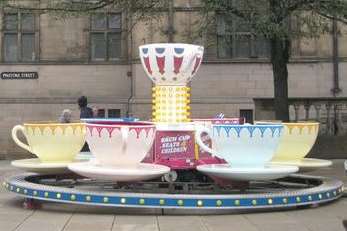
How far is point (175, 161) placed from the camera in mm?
12922

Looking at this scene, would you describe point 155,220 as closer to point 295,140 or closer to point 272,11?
point 295,140

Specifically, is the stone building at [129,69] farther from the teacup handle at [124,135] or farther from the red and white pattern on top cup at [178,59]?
the teacup handle at [124,135]

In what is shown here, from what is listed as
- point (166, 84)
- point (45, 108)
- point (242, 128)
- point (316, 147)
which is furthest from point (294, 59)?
point (242, 128)

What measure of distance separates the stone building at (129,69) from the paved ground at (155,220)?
1160 centimetres

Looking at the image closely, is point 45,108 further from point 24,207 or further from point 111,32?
point 24,207

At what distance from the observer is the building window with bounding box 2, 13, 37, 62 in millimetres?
25625

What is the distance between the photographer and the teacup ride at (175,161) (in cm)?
1159

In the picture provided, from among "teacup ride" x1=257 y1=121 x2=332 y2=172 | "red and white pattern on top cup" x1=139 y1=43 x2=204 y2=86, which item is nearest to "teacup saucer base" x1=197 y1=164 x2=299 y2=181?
"teacup ride" x1=257 y1=121 x2=332 y2=172

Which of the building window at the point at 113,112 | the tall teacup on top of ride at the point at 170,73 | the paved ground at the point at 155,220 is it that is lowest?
the paved ground at the point at 155,220

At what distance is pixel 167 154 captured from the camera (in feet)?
42.6

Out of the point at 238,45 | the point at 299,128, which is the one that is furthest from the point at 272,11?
the point at 238,45

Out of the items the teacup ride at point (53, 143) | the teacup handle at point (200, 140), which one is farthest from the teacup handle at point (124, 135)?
the teacup ride at point (53, 143)

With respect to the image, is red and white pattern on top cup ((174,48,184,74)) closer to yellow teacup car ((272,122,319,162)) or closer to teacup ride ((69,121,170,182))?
teacup ride ((69,121,170,182))

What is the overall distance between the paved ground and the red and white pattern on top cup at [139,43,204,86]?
2947 mm
